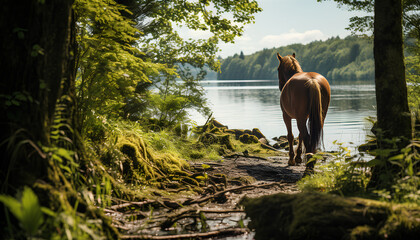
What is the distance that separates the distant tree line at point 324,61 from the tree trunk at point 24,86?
117 m

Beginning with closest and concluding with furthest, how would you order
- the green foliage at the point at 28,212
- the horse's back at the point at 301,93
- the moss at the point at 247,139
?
1. the green foliage at the point at 28,212
2. the horse's back at the point at 301,93
3. the moss at the point at 247,139

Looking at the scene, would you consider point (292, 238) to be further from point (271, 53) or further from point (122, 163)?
point (271, 53)

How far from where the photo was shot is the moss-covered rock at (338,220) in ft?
9.57

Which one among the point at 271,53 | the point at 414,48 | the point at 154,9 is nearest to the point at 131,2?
the point at 154,9

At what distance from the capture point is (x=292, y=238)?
3.10 metres

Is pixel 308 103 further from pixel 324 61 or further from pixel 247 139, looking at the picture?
pixel 324 61

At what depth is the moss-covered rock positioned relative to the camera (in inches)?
115

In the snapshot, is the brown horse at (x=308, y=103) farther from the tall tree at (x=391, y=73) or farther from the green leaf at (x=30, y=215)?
the green leaf at (x=30, y=215)

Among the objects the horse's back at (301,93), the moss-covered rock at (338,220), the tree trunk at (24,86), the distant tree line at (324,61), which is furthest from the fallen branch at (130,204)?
the distant tree line at (324,61)

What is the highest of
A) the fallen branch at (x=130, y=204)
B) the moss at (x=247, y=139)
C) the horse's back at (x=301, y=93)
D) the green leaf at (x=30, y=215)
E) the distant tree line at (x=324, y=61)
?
the distant tree line at (x=324, y=61)

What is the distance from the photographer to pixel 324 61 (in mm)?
151500

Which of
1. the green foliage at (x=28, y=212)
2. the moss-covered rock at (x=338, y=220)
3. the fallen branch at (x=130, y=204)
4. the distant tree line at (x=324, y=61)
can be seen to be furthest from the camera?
the distant tree line at (x=324, y=61)

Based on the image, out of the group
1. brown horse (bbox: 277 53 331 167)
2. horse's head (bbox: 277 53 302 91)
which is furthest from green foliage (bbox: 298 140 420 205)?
horse's head (bbox: 277 53 302 91)

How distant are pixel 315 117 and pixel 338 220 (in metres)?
4.91
